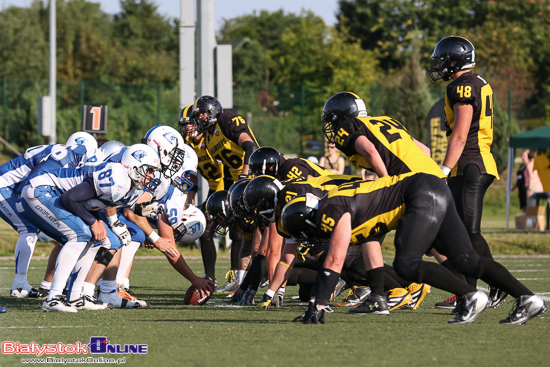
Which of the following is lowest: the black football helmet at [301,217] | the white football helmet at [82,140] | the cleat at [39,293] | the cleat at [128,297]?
the cleat at [39,293]

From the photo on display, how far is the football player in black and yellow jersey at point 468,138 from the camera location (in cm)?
673

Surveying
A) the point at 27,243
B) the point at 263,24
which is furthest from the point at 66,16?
the point at 27,243

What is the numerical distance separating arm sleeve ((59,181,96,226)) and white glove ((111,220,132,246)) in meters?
0.39

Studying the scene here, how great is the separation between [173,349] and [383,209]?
1.82 meters

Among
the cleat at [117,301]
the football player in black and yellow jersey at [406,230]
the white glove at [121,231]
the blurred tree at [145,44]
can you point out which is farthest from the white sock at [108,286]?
the blurred tree at [145,44]

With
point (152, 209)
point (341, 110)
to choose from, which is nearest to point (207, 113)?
point (152, 209)

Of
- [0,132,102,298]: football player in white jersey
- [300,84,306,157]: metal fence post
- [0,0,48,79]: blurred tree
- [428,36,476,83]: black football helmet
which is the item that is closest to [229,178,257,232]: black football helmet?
[0,132,102,298]: football player in white jersey

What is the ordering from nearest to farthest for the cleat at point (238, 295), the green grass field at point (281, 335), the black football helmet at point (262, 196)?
the green grass field at point (281, 335) < the black football helmet at point (262, 196) < the cleat at point (238, 295)

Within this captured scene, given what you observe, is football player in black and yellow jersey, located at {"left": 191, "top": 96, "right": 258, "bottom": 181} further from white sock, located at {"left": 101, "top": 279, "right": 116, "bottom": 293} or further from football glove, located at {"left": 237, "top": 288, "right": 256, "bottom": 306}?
white sock, located at {"left": 101, "top": 279, "right": 116, "bottom": 293}

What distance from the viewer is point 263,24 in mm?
61250

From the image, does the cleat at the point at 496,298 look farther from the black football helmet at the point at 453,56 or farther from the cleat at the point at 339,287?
the black football helmet at the point at 453,56

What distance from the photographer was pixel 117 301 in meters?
7.39

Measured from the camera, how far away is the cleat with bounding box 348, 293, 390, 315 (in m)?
6.68

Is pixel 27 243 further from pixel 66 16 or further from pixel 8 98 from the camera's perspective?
pixel 66 16
